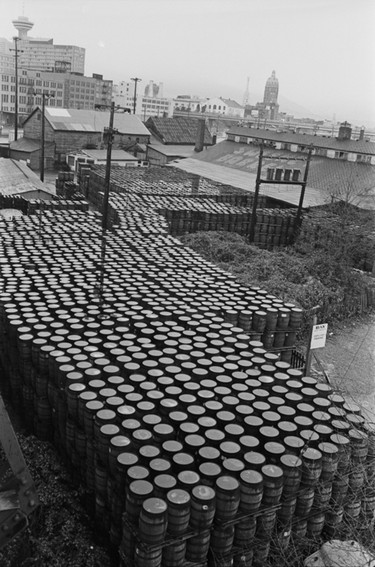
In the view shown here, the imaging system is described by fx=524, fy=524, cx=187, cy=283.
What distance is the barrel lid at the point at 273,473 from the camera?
582 cm

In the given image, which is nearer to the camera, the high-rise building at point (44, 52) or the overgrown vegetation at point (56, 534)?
Result: the overgrown vegetation at point (56, 534)

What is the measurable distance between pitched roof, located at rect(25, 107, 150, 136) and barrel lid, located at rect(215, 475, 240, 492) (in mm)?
46391

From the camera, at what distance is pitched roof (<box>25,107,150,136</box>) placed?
51250 mm

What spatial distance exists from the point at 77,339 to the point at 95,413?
2324mm

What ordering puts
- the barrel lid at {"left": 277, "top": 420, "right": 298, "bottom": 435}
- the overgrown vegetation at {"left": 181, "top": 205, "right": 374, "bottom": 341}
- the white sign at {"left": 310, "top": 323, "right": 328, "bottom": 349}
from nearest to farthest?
the barrel lid at {"left": 277, "top": 420, "right": 298, "bottom": 435}
the white sign at {"left": 310, "top": 323, "right": 328, "bottom": 349}
the overgrown vegetation at {"left": 181, "top": 205, "right": 374, "bottom": 341}

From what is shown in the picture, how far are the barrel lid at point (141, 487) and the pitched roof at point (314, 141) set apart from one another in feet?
111

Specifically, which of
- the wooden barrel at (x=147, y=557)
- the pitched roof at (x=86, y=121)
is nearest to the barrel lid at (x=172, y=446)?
the wooden barrel at (x=147, y=557)

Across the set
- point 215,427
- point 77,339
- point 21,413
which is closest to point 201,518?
point 215,427

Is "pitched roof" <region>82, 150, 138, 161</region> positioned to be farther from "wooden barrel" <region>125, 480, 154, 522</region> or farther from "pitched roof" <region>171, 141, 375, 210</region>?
"wooden barrel" <region>125, 480, 154, 522</region>

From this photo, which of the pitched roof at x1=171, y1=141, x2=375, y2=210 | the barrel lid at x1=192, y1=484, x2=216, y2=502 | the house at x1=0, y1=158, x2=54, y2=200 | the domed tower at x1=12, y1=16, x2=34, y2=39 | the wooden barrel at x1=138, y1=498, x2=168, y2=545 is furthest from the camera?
the domed tower at x1=12, y1=16, x2=34, y2=39

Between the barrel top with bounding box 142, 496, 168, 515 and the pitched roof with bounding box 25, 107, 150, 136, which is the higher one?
the pitched roof with bounding box 25, 107, 150, 136

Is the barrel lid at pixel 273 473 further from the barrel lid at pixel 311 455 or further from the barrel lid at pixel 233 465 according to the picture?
the barrel lid at pixel 311 455

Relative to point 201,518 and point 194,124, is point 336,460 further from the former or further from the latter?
point 194,124

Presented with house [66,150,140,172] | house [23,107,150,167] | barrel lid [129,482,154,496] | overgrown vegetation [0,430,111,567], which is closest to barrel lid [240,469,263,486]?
barrel lid [129,482,154,496]
